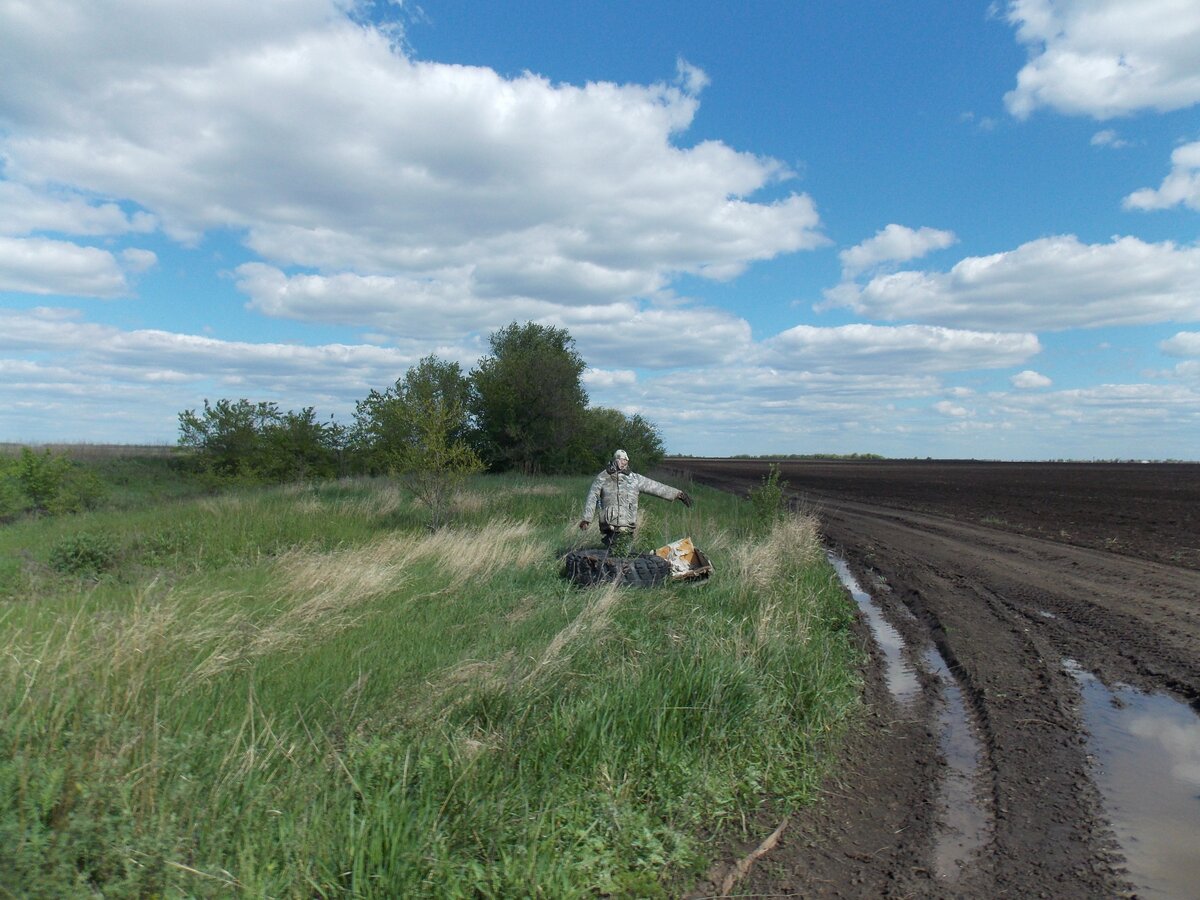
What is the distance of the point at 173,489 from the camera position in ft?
110

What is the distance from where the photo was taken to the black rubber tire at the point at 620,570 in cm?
984

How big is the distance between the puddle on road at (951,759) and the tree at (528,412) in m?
31.5

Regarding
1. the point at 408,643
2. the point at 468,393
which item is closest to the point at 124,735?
the point at 408,643

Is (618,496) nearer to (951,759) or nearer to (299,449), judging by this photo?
(951,759)

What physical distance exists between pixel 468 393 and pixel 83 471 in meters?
19.9

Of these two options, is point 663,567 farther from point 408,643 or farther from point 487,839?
point 487,839

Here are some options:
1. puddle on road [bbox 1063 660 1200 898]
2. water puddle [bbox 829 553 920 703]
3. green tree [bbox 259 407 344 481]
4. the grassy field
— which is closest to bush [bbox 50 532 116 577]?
the grassy field

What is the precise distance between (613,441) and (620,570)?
38.1 meters

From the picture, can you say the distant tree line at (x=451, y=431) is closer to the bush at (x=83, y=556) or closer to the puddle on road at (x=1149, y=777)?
the bush at (x=83, y=556)

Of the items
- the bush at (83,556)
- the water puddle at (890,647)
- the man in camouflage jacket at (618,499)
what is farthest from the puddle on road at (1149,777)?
the bush at (83,556)

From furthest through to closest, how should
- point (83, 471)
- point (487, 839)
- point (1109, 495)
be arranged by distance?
point (1109, 495) → point (83, 471) → point (487, 839)

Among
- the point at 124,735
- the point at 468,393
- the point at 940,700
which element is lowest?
the point at 940,700

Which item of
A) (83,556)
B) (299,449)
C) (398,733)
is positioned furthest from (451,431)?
(398,733)

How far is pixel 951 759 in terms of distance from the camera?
213 inches
